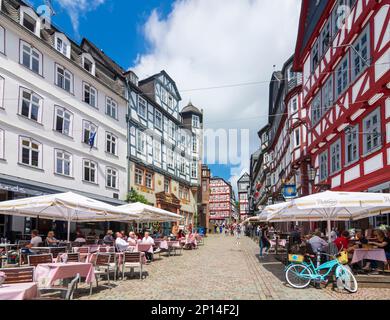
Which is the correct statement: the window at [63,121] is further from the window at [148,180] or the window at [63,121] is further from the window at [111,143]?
the window at [148,180]

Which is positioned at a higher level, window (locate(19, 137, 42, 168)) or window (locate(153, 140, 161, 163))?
window (locate(153, 140, 161, 163))

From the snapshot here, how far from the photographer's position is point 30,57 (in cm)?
2164

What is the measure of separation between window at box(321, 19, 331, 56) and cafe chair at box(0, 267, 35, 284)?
19.0m

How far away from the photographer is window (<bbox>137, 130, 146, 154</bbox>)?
112ft

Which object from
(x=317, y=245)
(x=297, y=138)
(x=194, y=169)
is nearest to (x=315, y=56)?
(x=297, y=138)

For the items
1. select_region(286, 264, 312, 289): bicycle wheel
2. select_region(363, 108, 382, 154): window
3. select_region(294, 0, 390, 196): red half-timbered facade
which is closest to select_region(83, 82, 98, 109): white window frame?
select_region(294, 0, 390, 196): red half-timbered facade

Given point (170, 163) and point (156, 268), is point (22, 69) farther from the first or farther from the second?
point (170, 163)

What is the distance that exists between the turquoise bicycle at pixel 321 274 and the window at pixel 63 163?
16.7 m

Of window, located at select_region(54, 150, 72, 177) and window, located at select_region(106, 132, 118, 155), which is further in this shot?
window, located at select_region(106, 132, 118, 155)

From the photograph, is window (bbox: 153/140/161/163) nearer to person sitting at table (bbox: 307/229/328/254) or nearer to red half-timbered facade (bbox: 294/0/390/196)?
red half-timbered facade (bbox: 294/0/390/196)

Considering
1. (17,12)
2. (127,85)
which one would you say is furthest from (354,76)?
(127,85)

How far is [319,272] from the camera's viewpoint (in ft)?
33.9

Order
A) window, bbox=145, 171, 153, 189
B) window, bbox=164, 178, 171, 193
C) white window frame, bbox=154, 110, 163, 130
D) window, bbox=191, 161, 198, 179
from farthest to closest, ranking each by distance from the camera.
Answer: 1. window, bbox=191, 161, 198, 179
2. window, bbox=164, 178, 171, 193
3. white window frame, bbox=154, 110, 163, 130
4. window, bbox=145, 171, 153, 189

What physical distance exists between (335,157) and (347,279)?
1216cm
